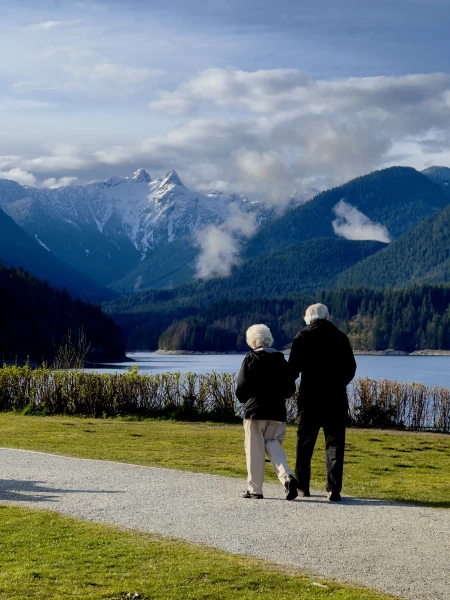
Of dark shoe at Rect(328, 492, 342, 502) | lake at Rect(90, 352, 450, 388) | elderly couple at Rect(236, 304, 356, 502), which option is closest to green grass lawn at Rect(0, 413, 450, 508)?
dark shoe at Rect(328, 492, 342, 502)

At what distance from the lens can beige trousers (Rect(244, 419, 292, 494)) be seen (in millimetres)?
10367

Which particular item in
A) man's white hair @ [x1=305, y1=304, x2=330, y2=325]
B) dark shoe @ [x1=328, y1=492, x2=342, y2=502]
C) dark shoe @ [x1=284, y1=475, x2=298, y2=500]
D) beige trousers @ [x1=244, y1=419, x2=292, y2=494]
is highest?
man's white hair @ [x1=305, y1=304, x2=330, y2=325]

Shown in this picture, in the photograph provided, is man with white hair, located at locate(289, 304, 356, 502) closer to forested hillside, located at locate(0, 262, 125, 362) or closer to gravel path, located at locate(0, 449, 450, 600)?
gravel path, located at locate(0, 449, 450, 600)

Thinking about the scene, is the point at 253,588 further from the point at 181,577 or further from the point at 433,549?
the point at 433,549

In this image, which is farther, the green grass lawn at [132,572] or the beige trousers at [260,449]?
the beige trousers at [260,449]

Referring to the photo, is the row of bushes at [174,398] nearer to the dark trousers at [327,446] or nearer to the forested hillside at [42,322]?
the dark trousers at [327,446]

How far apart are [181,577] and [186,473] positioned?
555 centimetres

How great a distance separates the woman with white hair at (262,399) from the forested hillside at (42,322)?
3432 inches

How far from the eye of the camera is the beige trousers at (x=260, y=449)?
10.4 meters

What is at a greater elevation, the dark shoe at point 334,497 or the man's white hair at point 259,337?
the man's white hair at point 259,337

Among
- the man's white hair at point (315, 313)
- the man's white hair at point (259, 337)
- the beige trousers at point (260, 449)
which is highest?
the man's white hair at point (315, 313)

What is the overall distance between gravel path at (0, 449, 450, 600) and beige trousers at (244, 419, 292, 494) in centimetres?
28

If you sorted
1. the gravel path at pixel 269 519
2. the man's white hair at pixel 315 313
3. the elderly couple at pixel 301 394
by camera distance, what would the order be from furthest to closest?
the man's white hair at pixel 315 313 < the elderly couple at pixel 301 394 < the gravel path at pixel 269 519

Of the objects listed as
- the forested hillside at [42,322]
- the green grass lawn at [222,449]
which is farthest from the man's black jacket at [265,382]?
the forested hillside at [42,322]
